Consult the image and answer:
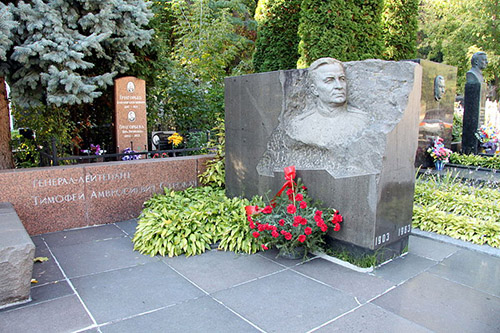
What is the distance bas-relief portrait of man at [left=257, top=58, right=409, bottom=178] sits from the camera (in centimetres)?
410

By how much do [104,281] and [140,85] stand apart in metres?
5.14

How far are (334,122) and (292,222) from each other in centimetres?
126

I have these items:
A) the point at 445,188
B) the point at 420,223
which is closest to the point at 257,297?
the point at 420,223

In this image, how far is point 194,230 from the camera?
Result: 4.70m

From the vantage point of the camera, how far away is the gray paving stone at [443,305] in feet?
9.72

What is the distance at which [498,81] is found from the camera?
2616cm

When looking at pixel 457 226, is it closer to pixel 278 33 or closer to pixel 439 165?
pixel 439 165

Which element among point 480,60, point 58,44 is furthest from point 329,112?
point 480,60

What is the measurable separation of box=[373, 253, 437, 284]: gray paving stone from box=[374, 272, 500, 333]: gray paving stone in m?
0.12

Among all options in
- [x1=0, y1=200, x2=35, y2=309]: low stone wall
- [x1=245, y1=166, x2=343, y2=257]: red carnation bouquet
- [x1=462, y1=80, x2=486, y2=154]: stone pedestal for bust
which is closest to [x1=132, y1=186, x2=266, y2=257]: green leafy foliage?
[x1=245, y1=166, x2=343, y2=257]: red carnation bouquet

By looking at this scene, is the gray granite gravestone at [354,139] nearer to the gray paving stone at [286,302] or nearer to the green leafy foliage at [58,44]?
the gray paving stone at [286,302]

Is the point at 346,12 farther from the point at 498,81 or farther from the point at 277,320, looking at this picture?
the point at 498,81

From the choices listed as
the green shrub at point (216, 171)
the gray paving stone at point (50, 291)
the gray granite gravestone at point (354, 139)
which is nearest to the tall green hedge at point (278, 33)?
the green shrub at point (216, 171)

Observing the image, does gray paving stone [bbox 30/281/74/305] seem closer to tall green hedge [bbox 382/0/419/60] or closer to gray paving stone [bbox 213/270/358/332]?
gray paving stone [bbox 213/270/358/332]
